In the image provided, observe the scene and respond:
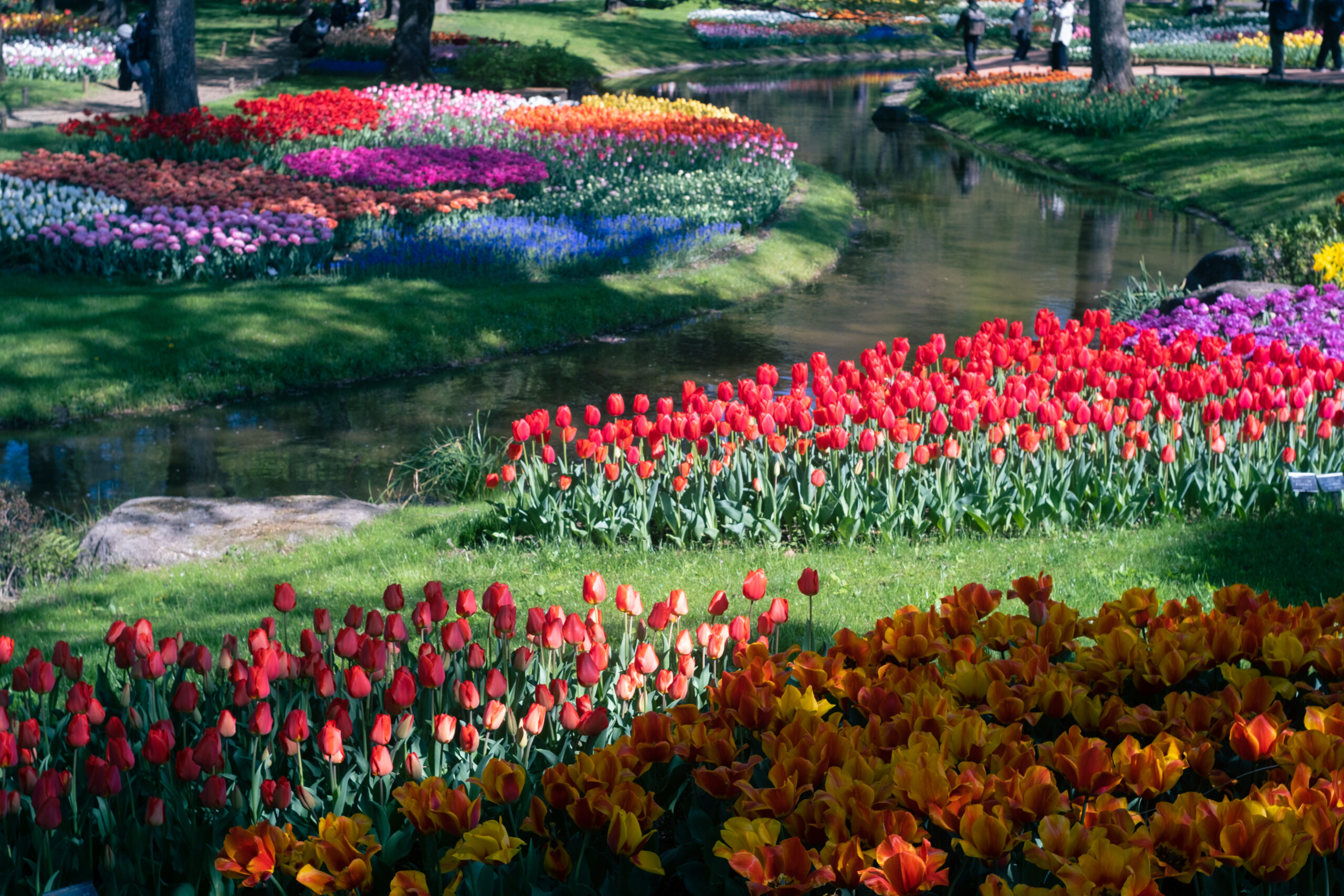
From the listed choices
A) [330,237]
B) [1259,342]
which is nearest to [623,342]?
[330,237]

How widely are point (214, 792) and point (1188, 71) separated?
3495 cm

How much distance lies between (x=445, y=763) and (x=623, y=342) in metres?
9.72

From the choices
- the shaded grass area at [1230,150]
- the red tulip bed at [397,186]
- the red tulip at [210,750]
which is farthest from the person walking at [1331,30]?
the red tulip at [210,750]

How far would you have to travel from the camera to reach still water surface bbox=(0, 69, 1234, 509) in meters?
9.29

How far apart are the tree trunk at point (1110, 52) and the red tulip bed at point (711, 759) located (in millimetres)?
25043

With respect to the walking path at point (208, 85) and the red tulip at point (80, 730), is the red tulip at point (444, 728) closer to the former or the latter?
the red tulip at point (80, 730)

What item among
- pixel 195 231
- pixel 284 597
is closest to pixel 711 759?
pixel 284 597

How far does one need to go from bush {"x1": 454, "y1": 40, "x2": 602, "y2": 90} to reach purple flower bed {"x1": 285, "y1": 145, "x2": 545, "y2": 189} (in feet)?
46.0

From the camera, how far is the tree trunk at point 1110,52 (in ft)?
85.2

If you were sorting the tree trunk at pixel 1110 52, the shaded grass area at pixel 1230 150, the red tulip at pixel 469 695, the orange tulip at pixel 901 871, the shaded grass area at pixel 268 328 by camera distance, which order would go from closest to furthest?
the orange tulip at pixel 901 871 < the red tulip at pixel 469 695 < the shaded grass area at pixel 268 328 < the shaded grass area at pixel 1230 150 < the tree trunk at pixel 1110 52

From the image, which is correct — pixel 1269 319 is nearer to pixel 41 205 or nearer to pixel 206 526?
pixel 206 526

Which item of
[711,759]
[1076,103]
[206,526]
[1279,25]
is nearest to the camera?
[711,759]

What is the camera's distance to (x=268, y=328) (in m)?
11.8

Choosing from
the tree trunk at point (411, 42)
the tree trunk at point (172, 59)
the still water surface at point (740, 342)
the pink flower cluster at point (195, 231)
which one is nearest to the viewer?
the still water surface at point (740, 342)
